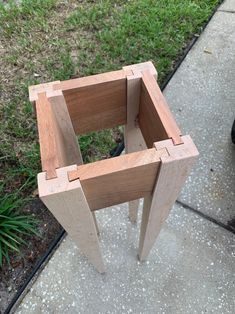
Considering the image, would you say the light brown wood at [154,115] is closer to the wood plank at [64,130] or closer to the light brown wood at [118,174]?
the light brown wood at [118,174]

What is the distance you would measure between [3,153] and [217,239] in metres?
1.32

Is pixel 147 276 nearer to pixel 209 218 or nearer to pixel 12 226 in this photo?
pixel 209 218

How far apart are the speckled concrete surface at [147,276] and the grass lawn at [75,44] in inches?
23.4

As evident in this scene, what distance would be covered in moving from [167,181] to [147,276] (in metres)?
0.77

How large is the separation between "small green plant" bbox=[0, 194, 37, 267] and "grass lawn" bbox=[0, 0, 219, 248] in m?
Result: 0.30

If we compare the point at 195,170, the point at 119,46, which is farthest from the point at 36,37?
the point at 195,170

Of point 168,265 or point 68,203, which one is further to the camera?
point 168,265

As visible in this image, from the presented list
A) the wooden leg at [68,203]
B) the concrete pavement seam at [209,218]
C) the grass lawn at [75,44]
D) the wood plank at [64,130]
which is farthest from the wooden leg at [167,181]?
the grass lawn at [75,44]

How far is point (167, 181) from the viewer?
39.9 inches

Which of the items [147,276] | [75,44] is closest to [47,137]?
[147,276]

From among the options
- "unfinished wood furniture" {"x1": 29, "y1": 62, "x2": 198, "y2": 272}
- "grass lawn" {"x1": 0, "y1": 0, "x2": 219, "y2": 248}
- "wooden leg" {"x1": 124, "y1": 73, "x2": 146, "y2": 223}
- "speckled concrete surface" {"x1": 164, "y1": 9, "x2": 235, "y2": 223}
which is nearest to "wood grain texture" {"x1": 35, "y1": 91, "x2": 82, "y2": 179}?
"unfinished wood furniture" {"x1": 29, "y1": 62, "x2": 198, "y2": 272}

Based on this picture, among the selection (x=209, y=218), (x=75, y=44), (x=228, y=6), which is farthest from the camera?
(x=228, y=6)

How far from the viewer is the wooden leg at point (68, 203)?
866mm

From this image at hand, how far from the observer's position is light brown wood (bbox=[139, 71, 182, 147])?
97 centimetres
